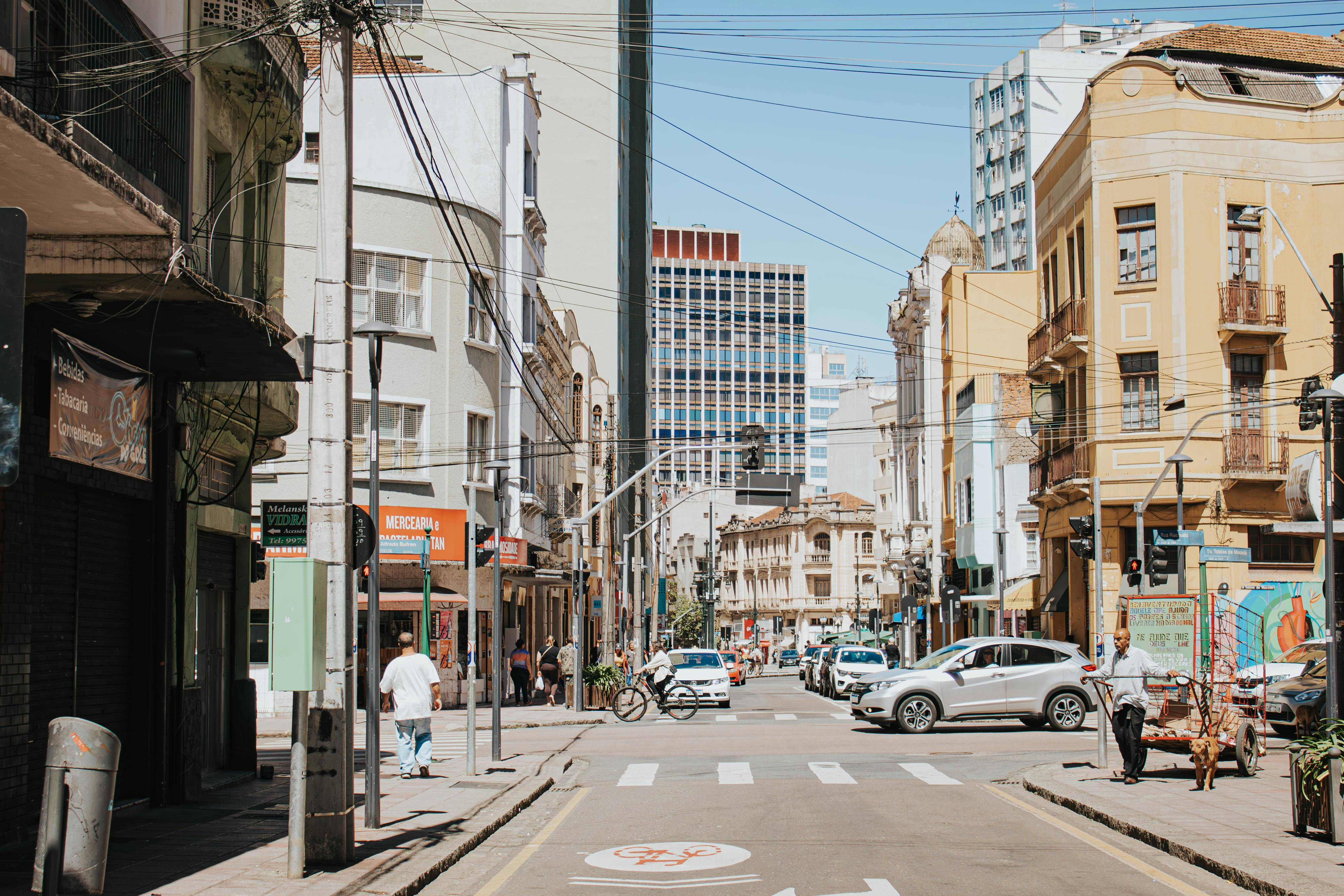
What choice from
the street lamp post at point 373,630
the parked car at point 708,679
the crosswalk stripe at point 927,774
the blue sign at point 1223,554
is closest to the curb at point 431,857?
the street lamp post at point 373,630

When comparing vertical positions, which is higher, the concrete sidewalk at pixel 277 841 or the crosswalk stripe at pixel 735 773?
the concrete sidewalk at pixel 277 841

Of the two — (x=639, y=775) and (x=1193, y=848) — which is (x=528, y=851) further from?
(x=639, y=775)

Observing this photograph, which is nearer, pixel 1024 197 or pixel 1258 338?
pixel 1258 338

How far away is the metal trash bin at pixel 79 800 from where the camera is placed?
6863 millimetres

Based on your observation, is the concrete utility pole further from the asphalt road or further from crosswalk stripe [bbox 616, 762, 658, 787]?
crosswalk stripe [bbox 616, 762, 658, 787]

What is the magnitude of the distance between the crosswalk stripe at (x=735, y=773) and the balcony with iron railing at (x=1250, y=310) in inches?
818

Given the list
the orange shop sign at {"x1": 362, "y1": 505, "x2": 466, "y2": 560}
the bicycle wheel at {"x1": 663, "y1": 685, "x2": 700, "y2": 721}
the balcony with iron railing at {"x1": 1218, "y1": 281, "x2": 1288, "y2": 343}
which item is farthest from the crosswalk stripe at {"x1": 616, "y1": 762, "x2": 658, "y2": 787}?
the balcony with iron railing at {"x1": 1218, "y1": 281, "x2": 1288, "y2": 343}

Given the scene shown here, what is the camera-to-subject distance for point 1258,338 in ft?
115

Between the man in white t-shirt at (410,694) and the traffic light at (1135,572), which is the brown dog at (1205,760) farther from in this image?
the traffic light at (1135,572)

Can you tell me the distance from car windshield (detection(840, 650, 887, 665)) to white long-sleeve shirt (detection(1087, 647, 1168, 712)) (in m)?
24.3

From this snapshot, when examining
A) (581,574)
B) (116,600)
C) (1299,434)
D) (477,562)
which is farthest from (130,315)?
(1299,434)

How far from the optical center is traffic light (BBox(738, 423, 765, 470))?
31.8 meters

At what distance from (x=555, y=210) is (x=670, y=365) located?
98021mm

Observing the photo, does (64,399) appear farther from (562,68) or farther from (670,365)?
(670,365)
